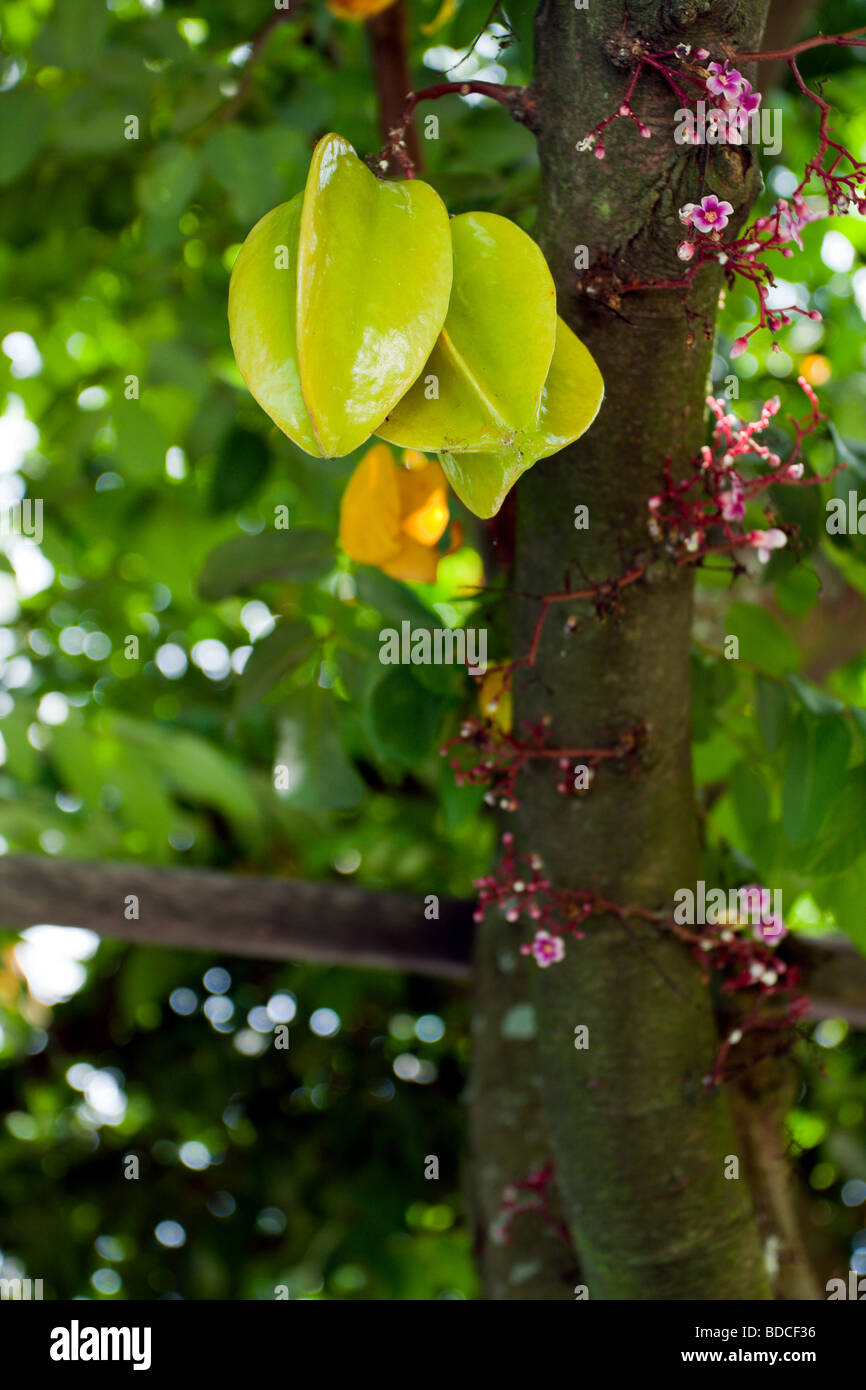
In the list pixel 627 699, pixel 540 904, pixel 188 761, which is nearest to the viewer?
pixel 627 699

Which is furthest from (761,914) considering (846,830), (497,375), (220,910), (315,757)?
(220,910)

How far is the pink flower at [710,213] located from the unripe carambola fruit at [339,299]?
169 millimetres

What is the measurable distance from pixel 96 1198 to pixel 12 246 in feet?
6.40

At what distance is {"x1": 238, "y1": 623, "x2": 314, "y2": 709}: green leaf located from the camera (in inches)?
58.0

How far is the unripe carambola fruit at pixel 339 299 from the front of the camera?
2.32ft

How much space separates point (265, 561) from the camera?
4.97ft

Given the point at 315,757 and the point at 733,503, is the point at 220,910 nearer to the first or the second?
the point at 315,757

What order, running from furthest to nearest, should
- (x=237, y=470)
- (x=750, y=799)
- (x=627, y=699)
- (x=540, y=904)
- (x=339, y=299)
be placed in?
(x=237, y=470) → (x=750, y=799) → (x=540, y=904) → (x=627, y=699) → (x=339, y=299)

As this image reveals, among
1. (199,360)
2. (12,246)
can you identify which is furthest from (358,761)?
(12,246)

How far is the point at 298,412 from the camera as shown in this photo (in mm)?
741

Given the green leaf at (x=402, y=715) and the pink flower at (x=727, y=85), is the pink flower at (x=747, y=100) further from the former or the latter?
the green leaf at (x=402, y=715)

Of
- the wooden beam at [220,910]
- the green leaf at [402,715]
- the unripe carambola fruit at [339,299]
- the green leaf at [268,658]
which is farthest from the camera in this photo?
the wooden beam at [220,910]

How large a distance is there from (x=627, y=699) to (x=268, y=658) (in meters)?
0.56

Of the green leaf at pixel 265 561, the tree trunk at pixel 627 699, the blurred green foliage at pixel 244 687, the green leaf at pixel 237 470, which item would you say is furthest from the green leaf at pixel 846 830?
the green leaf at pixel 237 470
